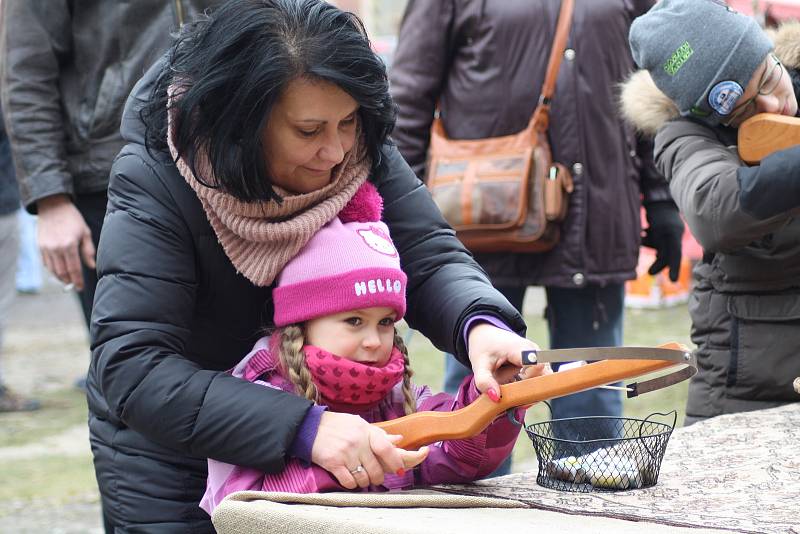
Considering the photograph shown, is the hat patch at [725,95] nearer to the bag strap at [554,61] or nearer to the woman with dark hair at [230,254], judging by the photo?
the woman with dark hair at [230,254]

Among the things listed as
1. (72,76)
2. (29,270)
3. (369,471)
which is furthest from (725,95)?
(29,270)

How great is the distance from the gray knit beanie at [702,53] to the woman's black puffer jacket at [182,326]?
694 millimetres

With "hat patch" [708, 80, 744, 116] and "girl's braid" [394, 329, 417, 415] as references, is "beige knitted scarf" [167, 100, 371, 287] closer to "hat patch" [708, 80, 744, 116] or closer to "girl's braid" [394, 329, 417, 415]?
"girl's braid" [394, 329, 417, 415]

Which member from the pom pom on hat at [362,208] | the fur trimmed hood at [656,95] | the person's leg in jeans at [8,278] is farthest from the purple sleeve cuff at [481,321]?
the person's leg in jeans at [8,278]

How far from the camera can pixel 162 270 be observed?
206cm

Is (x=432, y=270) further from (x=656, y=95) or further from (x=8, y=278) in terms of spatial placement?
(x=8, y=278)

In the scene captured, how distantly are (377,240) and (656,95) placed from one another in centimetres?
110

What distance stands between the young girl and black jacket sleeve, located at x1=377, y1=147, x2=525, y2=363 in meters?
0.11

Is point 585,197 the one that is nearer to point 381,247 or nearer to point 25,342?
point 381,247

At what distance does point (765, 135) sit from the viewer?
2.63 m

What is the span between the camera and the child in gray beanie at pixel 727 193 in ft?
8.66

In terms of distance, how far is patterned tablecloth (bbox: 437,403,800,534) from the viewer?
1822mm

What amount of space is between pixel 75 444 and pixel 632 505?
3888 mm

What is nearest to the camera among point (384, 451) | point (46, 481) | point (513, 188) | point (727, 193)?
point (384, 451)
